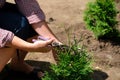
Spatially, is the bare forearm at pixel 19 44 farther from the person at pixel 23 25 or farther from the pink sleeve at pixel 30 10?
the pink sleeve at pixel 30 10

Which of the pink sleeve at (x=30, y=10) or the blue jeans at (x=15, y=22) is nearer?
the blue jeans at (x=15, y=22)

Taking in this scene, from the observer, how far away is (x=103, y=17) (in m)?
4.50

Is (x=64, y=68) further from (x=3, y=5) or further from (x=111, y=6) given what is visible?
(x=111, y=6)

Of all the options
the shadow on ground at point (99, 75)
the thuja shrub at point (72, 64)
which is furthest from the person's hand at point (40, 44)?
the shadow on ground at point (99, 75)

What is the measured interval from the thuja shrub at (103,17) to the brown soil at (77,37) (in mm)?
148

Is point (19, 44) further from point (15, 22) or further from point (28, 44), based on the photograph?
point (15, 22)

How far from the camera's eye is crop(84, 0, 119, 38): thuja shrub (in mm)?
4496

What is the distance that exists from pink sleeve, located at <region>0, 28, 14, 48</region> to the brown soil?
119cm

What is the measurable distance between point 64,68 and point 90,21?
5.25 feet

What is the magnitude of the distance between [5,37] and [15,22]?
1.17 ft

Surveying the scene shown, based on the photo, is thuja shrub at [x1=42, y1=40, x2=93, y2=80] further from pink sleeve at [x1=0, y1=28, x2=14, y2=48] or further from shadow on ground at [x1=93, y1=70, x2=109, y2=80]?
shadow on ground at [x1=93, y1=70, x2=109, y2=80]

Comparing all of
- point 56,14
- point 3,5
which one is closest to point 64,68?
point 3,5

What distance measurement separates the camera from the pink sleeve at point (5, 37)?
3.19 m

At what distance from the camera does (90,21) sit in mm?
4664
